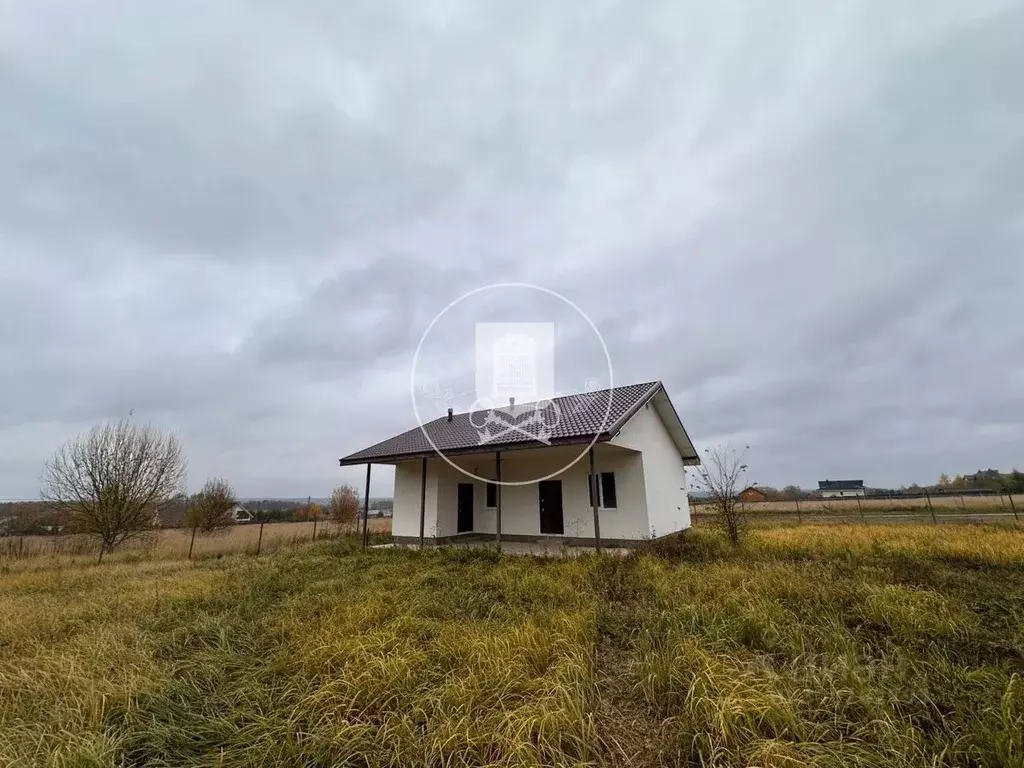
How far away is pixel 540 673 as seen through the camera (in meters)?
3.70

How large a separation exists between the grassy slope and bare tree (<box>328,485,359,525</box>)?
65.7ft

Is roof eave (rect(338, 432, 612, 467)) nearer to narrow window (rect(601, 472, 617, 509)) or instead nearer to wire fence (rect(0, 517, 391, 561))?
narrow window (rect(601, 472, 617, 509))

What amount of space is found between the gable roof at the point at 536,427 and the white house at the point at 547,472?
0.05 meters

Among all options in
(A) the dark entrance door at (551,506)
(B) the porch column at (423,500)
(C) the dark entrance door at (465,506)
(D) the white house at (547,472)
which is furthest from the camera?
(C) the dark entrance door at (465,506)

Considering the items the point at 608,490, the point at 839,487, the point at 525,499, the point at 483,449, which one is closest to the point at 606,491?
the point at 608,490

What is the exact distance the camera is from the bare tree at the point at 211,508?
2239 cm

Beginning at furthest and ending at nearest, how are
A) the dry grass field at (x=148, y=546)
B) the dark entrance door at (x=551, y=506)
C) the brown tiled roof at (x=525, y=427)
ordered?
the dry grass field at (x=148, y=546) < the dark entrance door at (x=551, y=506) < the brown tiled roof at (x=525, y=427)

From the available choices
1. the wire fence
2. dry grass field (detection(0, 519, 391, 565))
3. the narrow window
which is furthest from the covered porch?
dry grass field (detection(0, 519, 391, 565))

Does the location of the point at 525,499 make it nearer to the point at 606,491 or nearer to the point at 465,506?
the point at 465,506

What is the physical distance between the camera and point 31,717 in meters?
3.20

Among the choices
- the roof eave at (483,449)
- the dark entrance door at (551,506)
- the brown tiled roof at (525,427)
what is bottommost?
the dark entrance door at (551,506)

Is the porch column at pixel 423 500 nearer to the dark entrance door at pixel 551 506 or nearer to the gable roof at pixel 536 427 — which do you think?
the gable roof at pixel 536 427

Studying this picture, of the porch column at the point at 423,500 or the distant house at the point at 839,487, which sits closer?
the porch column at the point at 423,500

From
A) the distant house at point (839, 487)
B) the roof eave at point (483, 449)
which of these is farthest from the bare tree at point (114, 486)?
the distant house at point (839, 487)
